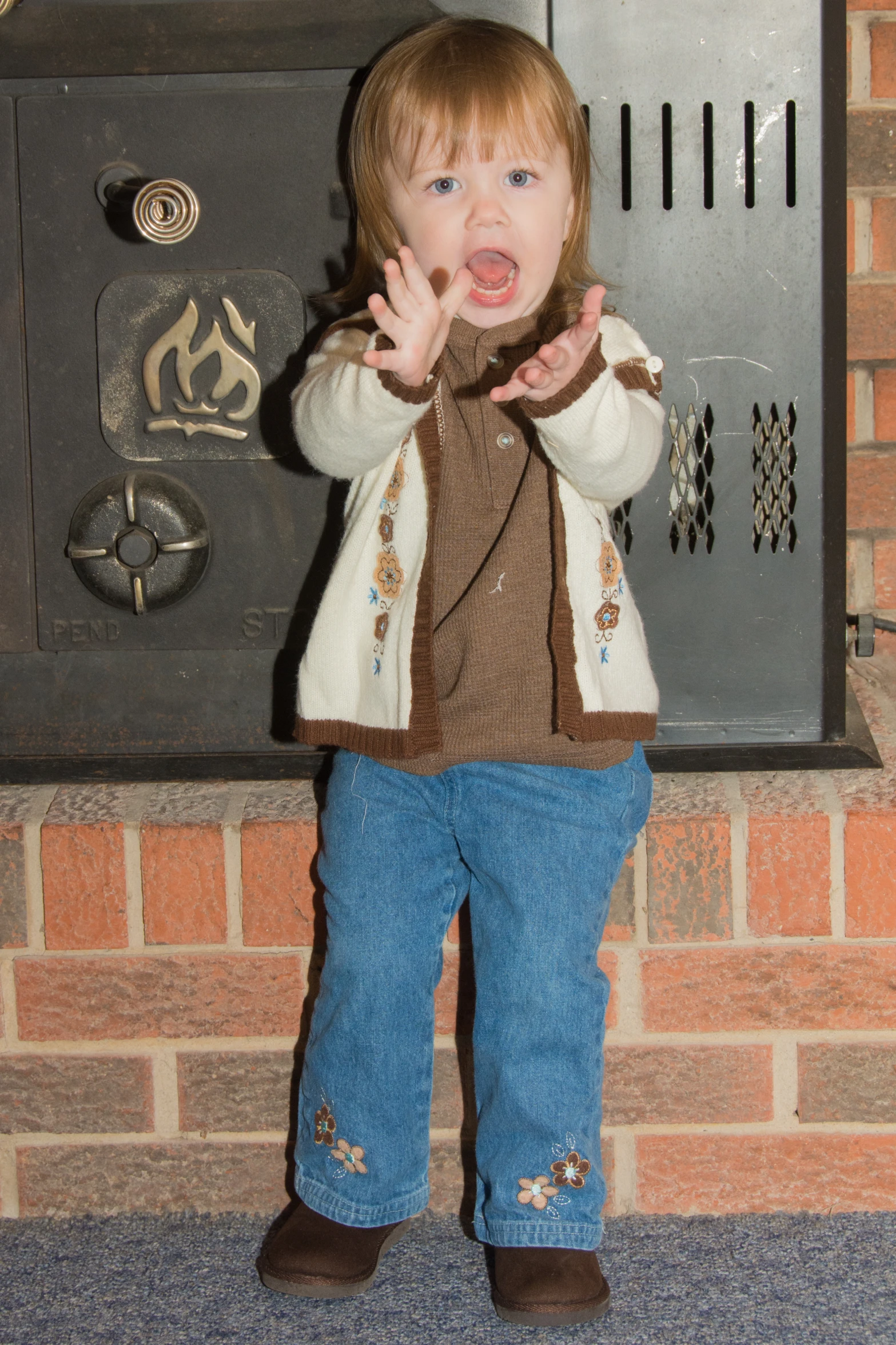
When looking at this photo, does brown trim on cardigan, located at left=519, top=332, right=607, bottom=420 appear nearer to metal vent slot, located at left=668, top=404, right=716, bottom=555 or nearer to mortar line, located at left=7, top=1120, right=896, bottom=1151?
metal vent slot, located at left=668, top=404, right=716, bottom=555

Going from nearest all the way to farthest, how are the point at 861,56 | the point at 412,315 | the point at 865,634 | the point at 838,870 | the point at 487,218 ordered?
the point at 412,315, the point at 487,218, the point at 838,870, the point at 865,634, the point at 861,56

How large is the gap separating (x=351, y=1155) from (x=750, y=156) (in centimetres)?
85

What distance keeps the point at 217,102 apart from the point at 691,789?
0.68 meters

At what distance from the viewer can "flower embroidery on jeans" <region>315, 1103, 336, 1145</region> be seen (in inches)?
39.8

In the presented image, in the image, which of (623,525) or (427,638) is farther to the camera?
(623,525)

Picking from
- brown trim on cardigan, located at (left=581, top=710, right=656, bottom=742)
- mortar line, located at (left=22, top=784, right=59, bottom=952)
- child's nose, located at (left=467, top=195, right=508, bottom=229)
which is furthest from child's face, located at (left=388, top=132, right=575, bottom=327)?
mortar line, located at (left=22, top=784, right=59, bottom=952)

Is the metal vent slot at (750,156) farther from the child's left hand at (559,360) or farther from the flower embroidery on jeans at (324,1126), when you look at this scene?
the flower embroidery on jeans at (324,1126)

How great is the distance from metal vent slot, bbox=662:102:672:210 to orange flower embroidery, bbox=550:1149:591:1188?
2.46ft

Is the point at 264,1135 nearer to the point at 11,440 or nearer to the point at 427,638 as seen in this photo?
the point at 427,638

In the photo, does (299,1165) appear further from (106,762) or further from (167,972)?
(106,762)

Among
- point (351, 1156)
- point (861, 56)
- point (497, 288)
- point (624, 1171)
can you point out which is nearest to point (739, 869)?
point (624, 1171)

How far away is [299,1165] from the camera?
3.41ft

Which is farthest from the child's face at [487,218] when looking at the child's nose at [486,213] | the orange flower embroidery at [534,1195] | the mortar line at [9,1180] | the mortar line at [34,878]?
the mortar line at [9,1180]

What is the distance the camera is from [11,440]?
1.11 metres
